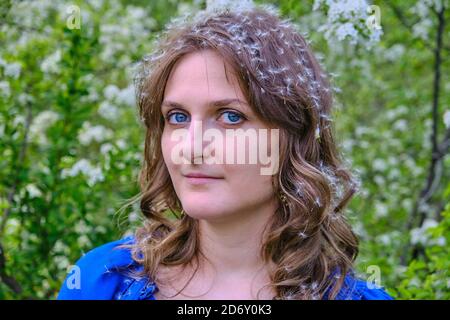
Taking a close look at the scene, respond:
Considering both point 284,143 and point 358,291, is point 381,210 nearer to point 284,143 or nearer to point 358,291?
point 358,291

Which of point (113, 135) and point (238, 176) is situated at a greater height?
point (113, 135)

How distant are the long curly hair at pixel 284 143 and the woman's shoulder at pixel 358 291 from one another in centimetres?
2

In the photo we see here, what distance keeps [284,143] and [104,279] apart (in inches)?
21.7

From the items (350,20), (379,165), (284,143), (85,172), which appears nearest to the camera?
(284,143)

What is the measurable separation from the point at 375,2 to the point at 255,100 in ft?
4.66

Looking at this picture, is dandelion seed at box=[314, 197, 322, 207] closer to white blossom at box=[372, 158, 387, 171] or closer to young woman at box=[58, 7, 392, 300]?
young woman at box=[58, 7, 392, 300]

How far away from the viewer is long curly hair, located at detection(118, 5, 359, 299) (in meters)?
1.50

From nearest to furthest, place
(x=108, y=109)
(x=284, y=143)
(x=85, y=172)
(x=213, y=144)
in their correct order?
1. (x=213, y=144)
2. (x=284, y=143)
3. (x=85, y=172)
4. (x=108, y=109)

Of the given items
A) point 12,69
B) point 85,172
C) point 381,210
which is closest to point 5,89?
point 12,69

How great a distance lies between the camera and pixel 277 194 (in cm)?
157

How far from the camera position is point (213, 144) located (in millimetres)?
1425

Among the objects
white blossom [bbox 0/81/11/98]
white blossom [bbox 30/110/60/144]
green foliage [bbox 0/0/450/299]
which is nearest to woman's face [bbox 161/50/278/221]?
green foliage [bbox 0/0/450/299]
